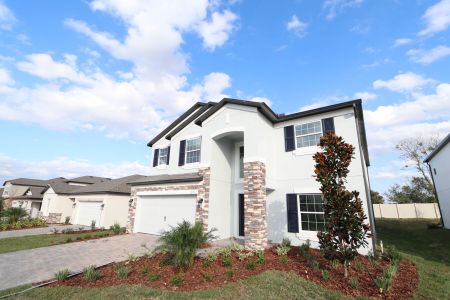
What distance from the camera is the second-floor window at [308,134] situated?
11656 millimetres

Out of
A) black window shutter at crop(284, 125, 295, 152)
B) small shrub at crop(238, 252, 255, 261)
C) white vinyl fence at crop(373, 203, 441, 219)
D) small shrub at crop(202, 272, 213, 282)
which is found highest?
black window shutter at crop(284, 125, 295, 152)

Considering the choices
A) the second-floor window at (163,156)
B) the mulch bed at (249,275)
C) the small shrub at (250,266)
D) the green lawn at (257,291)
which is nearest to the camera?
the green lawn at (257,291)

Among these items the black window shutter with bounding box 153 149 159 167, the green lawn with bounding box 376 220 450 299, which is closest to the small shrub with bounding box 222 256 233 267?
the green lawn with bounding box 376 220 450 299

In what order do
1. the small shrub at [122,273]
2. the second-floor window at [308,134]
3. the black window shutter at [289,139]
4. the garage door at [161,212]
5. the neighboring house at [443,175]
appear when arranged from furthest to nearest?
the neighboring house at [443,175], the garage door at [161,212], the black window shutter at [289,139], the second-floor window at [308,134], the small shrub at [122,273]

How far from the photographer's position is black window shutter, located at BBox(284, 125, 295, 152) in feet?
40.4

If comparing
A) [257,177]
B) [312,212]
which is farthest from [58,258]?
[312,212]

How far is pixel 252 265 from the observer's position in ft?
25.3

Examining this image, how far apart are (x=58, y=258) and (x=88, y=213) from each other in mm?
13610

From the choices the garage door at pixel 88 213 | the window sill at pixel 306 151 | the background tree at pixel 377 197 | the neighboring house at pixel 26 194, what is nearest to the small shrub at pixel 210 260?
the window sill at pixel 306 151

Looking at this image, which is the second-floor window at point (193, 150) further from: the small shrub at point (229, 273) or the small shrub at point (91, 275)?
the small shrub at point (91, 275)

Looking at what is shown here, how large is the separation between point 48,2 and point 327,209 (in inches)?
554

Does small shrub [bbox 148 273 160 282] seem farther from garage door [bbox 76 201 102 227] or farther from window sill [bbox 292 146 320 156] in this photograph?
garage door [bbox 76 201 102 227]

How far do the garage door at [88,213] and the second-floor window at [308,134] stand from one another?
1872 centimetres

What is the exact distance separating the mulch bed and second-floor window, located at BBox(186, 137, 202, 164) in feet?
26.9
